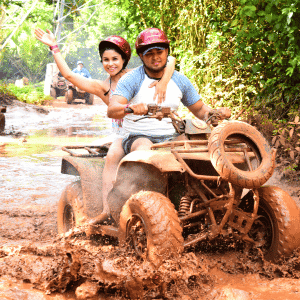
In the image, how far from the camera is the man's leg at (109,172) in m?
3.95

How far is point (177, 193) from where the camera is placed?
3.56m

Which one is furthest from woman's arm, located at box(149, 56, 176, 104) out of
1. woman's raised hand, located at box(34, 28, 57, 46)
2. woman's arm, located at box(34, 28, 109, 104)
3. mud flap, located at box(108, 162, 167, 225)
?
woman's raised hand, located at box(34, 28, 57, 46)

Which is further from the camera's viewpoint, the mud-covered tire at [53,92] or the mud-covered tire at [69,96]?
the mud-covered tire at [53,92]

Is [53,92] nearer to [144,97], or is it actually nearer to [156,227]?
[144,97]

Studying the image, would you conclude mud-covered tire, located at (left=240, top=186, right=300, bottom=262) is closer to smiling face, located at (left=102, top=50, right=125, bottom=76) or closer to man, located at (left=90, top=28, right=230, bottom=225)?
man, located at (left=90, top=28, right=230, bottom=225)

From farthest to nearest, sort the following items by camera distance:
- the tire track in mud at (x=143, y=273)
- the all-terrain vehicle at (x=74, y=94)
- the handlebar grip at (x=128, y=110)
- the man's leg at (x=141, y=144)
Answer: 1. the all-terrain vehicle at (x=74, y=94)
2. the man's leg at (x=141, y=144)
3. the handlebar grip at (x=128, y=110)
4. the tire track in mud at (x=143, y=273)

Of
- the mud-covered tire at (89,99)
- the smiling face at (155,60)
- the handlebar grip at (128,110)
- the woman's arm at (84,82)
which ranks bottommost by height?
the mud-covered tire at (89,99)

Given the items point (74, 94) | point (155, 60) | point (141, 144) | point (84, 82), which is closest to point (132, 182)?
point (141, 144)

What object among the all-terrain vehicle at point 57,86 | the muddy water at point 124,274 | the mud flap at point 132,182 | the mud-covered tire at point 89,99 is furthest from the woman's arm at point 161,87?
the all-terrain vehicle at point 57,86

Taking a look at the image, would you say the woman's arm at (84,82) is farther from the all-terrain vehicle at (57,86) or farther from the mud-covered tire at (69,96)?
the all-terrain vehicle at (57,86)

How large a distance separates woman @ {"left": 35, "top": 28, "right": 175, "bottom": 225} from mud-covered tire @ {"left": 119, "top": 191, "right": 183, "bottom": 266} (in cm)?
83

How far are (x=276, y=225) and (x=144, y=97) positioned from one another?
1.45 meters

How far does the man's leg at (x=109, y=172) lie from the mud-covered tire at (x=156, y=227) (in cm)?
80

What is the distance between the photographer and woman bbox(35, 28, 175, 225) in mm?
3920
